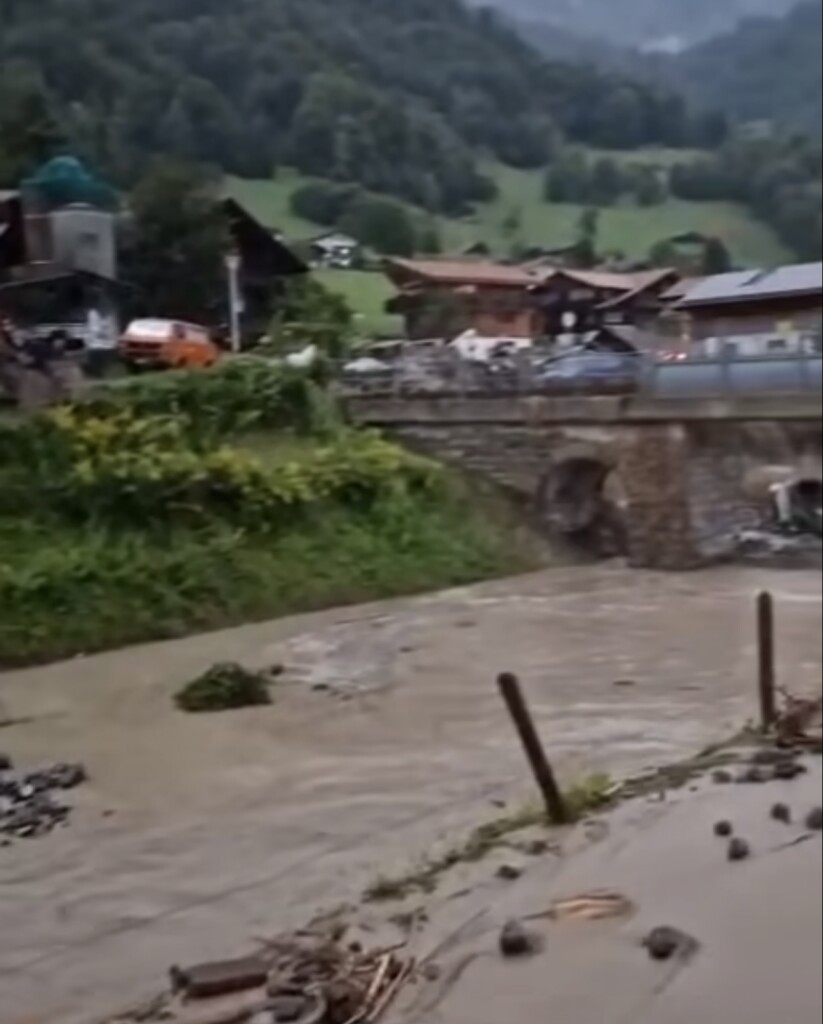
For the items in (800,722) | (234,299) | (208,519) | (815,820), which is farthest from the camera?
(208,519)

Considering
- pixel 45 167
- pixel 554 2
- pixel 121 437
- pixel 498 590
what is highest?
pixel 554 2

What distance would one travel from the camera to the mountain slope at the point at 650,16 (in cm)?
251

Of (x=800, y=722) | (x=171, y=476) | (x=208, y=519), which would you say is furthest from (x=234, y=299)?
(x=208, y=519)

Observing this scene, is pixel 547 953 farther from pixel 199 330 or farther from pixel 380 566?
pixel 380 566

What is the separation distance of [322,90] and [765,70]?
2.90 ft

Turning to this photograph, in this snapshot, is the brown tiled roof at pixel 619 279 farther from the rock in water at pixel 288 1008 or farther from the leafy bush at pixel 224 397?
the rock in water at pixel 288 1008

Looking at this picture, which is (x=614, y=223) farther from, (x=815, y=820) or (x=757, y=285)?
(x=815, y=820)

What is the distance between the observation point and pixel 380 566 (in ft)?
24.0

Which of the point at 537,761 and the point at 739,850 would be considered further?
the point at 537,761

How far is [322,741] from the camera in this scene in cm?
473

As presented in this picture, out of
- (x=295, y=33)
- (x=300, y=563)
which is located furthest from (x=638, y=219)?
(x=300, y=563)

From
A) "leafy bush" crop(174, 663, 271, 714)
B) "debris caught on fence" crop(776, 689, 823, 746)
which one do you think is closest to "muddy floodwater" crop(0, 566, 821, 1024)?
"leafy bush" crop(174, 663, 271, 714)

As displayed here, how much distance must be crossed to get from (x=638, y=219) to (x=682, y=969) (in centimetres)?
139

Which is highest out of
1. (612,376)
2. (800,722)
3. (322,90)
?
(322,90)
